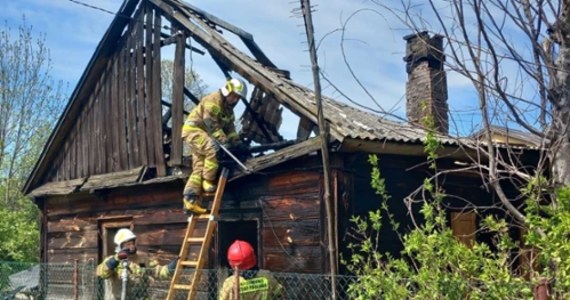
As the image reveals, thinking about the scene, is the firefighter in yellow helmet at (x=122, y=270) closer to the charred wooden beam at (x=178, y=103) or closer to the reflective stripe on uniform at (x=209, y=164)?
the reflective stripe on uniform at (x=209, y=164)

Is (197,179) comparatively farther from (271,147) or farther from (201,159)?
(271,147)

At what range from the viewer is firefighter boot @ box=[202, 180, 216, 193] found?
26.6 ft

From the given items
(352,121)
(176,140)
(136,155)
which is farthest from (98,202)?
(352,121)

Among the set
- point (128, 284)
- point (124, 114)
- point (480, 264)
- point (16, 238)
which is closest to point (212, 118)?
point (128, 284)

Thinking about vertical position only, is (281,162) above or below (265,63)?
below

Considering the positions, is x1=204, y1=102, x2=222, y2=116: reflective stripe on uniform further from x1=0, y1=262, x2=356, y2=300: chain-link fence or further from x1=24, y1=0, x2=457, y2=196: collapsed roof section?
x1=0, y1=262, x2=356, y2=300: chain-link fence

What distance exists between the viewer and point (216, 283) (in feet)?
29.3

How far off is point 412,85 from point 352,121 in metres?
4.50

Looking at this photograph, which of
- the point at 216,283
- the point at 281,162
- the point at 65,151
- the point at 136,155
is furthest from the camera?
the point at 65,151

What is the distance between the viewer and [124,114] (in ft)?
35.5

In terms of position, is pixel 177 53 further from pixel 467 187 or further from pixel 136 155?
pixel 467 187

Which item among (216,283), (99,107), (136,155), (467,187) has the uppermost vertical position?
(99,107)

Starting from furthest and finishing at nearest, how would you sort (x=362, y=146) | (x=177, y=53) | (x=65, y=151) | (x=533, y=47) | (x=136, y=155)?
(x=65, y=151) → (x=136, y=155) → (x=177, y=53) → (x=362, y=146) → (x=533, y=47)

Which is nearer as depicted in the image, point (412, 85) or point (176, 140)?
point (176, 140)
